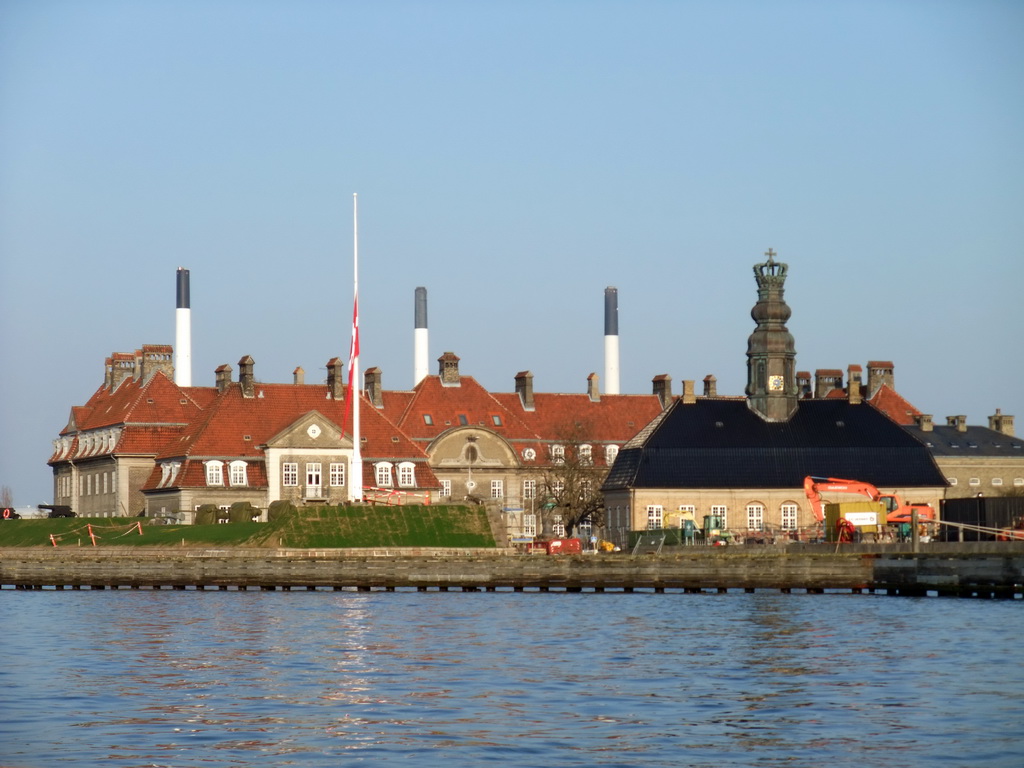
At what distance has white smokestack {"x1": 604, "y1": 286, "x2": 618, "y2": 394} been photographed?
138m

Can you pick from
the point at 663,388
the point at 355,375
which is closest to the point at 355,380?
the point at 355,375

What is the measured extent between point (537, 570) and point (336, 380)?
38.4 metres

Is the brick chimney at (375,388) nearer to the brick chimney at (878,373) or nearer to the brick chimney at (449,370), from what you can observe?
the brick chimney at (449,370)

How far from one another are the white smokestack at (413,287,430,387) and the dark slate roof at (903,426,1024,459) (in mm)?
37956

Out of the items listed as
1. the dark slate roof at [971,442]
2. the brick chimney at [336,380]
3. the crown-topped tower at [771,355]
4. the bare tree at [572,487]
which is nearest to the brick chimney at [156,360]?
the brick chimney at [336,380]

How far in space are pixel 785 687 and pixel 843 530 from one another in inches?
1843

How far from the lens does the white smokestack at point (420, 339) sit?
135125mm

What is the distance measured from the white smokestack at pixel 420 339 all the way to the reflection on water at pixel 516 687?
6962 cm

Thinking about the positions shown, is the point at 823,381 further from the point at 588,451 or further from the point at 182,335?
the point at 182,335

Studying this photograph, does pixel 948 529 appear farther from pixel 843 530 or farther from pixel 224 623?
pixel 224 623

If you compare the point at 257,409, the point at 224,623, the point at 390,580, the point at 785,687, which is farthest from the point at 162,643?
the point at 257,409

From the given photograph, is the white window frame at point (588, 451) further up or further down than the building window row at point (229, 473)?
further up

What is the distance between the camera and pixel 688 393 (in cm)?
11500

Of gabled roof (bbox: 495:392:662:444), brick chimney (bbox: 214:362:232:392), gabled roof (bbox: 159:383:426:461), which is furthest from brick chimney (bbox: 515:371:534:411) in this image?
brick chimney (bbox: 214:362:232:392)
